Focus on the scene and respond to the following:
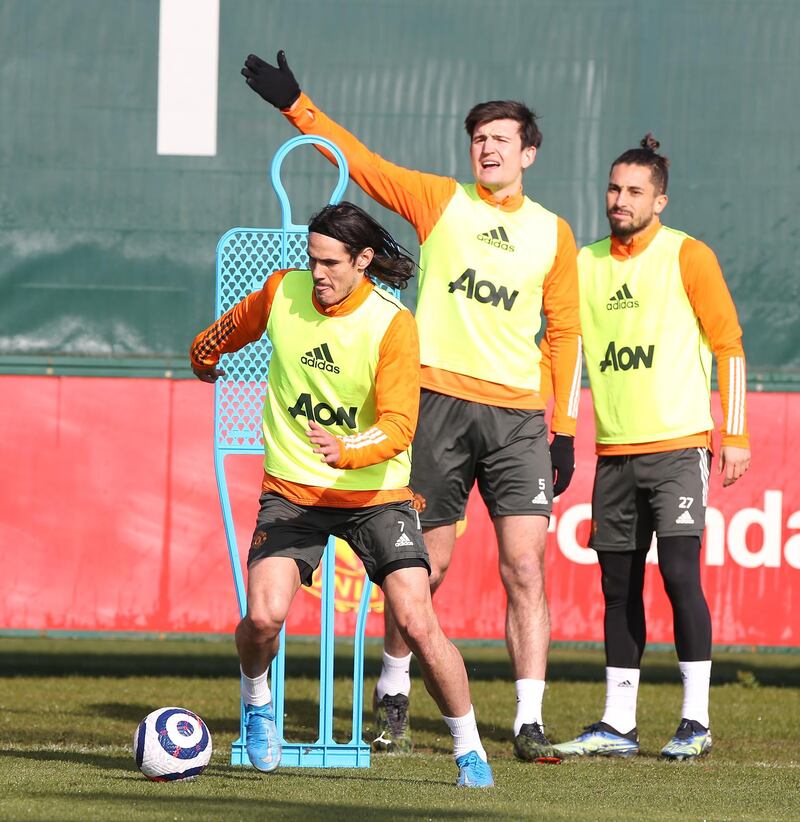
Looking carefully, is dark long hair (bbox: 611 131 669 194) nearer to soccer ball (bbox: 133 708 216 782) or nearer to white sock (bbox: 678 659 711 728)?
white sock (bbox: 678 659 711 728)

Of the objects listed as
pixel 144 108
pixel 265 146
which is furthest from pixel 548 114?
pixel 144 108

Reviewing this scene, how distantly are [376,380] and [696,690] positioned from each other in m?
2.23

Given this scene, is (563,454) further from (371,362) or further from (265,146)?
(265,146)

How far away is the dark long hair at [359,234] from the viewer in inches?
227

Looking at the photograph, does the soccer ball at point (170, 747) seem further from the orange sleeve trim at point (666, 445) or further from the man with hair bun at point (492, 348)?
the orange sleeve trim at point (666, 445)

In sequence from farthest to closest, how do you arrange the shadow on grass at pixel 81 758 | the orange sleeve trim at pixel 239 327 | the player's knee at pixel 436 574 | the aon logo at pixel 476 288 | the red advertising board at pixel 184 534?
1. the red advertising board at pixel 184 534
2. the player's knee at pixel 436 574
3. the aon logo at pixel 476 288
4. the shadow on grass at pixel 81 758
5. the orange sleeve trim at pixel 239 327

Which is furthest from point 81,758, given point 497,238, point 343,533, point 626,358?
point 626,358

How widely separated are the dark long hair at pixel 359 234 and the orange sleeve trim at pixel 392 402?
21 centimetres

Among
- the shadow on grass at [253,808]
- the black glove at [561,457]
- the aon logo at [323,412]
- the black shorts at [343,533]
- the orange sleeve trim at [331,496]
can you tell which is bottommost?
the shadow on grass at [253,808]

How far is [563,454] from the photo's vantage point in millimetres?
7113

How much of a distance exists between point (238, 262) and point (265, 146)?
295cm

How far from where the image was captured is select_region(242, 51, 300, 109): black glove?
21.1ft

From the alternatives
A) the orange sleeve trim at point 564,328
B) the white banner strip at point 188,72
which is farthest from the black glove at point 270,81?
the white banner strip at point 188,72

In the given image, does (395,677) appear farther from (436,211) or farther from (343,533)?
(436,211)
